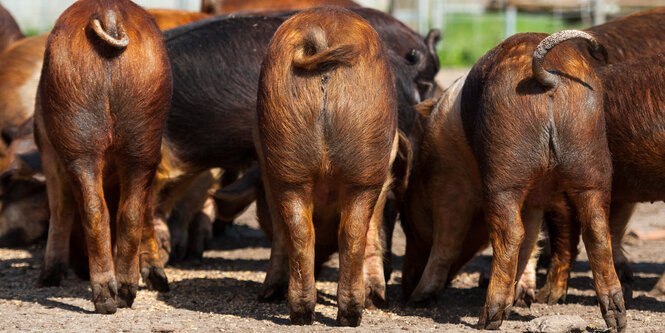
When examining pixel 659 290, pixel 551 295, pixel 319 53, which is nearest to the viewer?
pixel 319 53

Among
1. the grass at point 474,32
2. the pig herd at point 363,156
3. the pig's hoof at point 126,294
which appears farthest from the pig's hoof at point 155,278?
the grass at point 474,32

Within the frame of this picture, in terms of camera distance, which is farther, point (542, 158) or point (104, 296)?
point (104, 296)

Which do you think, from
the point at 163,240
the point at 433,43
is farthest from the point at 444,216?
the point at 433,43

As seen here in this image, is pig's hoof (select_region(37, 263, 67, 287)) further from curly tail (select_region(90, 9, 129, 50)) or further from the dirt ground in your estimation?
curly tail (select_region(90, 9, 129, 50))

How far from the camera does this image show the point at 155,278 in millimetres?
5801

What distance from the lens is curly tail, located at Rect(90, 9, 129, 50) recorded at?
486 cm

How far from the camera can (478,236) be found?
18.8 feet

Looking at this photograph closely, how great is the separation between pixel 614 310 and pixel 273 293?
5.73 feet

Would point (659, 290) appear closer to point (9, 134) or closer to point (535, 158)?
point (535, 158)

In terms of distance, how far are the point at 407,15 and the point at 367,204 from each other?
15.5 metres

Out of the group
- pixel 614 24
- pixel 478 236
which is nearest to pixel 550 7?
pixel 614 24

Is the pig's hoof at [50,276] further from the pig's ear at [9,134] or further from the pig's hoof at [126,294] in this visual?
the pig's ear at [9,134]

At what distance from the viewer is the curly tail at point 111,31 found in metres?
4.86

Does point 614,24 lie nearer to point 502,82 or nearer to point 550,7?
point 502,82
